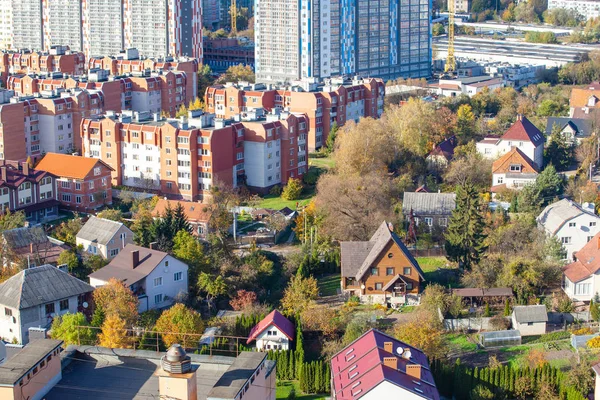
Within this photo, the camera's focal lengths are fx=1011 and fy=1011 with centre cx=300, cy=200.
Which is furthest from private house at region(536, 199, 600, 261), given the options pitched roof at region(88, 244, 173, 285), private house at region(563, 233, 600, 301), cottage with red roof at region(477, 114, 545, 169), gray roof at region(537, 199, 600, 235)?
pitched roof at region(88, 244, 173, 285)

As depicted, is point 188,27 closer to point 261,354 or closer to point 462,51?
point 462,51

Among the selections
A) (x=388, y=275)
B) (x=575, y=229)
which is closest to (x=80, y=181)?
(x=388, y=275)

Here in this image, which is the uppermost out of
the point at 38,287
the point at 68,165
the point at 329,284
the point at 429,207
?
the point at 68,165

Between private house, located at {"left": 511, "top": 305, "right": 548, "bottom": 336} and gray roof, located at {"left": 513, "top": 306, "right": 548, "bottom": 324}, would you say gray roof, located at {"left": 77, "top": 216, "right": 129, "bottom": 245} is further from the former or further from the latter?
private house, located at {"left": 511, "top": 305, "right": 548, "bottom": 336}

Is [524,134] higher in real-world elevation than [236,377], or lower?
higher

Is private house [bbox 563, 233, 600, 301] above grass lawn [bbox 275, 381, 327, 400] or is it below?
above

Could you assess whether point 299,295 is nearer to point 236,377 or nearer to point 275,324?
point 275,324

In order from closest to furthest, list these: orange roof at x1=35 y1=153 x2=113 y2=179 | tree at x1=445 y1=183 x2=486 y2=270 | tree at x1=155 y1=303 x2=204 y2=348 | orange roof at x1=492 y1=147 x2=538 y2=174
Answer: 1. tree at x1=155 y1=303 x2=204 y2=348
2. tree at x1=445 y1=183 x2=486 y2=270
3. orange roof at x1=35 y1=153 x2=113 y2=179
4. orange roof at x1=492 y1=147 x2=538 y2=174
